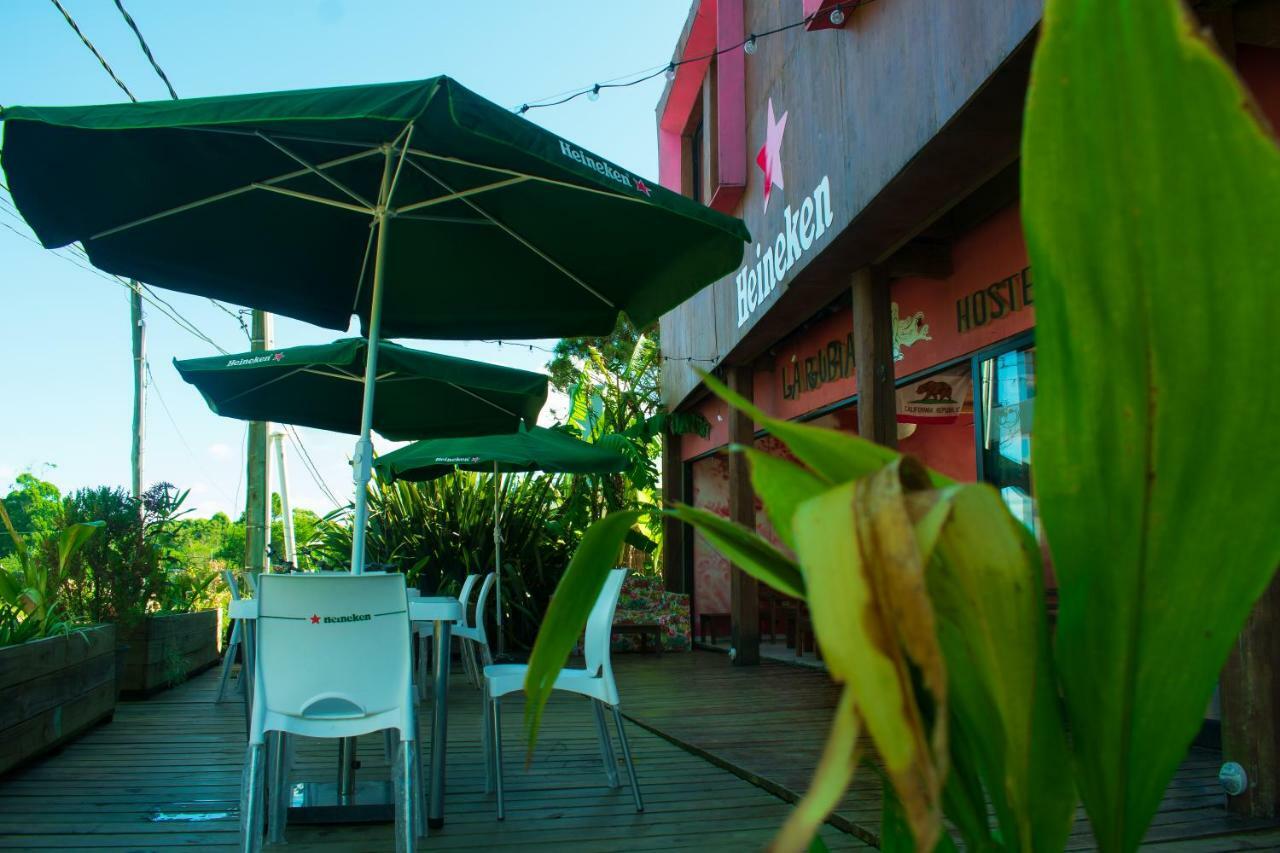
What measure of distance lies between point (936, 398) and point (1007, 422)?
1574 millimetres

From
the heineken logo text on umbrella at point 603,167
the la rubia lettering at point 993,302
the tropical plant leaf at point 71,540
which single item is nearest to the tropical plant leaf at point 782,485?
the heineken logo text on umbrella at point 603,167

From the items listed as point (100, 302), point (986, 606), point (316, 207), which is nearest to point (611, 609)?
point (316, 207)

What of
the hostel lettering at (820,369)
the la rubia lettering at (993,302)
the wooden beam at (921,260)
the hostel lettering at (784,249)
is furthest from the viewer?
the hostel lettering at (820,369)

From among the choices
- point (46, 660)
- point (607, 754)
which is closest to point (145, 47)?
point (46, 660)

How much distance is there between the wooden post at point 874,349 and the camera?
5.09m

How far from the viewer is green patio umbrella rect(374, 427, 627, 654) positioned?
22.1ft

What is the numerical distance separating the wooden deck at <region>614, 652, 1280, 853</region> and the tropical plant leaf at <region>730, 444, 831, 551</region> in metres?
2.30

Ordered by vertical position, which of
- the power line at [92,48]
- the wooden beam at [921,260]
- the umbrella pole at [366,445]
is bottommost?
the umbrella pole at [366,445]

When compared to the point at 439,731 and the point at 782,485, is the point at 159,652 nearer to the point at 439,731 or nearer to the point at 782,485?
the point at 439,731

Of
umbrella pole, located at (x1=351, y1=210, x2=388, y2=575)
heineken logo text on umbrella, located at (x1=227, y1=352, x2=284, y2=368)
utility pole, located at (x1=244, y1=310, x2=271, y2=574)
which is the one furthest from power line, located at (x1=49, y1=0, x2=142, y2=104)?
umbrella pole, located at (x1=351, y1=210, x2=388, y2=575)

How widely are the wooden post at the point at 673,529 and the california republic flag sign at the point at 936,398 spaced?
162 inches

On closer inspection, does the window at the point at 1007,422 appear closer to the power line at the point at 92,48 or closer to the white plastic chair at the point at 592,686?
the white plastic chair at the point at 592,686

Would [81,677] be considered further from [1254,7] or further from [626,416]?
[626,416]

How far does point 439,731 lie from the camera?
297 cm
